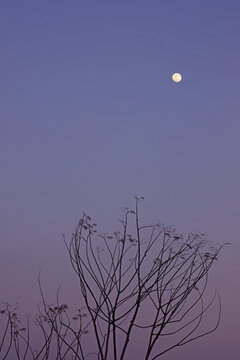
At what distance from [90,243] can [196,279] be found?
47.5 inches

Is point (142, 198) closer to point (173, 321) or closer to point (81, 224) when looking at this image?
point (81, 224)

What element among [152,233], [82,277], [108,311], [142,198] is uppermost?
[142,198]

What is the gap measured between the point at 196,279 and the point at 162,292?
0.41 m

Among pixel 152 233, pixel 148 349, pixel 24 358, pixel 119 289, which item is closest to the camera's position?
pixel 148 349

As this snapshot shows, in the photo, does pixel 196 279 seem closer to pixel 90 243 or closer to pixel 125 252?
pixel 125 252

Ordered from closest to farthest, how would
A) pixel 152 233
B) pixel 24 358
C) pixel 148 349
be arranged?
pixel 148 349
pixel 152 233
pixel 24 358

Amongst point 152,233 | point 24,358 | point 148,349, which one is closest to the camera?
point 148,349

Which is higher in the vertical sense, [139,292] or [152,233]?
[152,233]

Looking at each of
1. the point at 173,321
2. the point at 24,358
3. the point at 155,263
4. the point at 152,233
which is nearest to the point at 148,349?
the point at 173,321

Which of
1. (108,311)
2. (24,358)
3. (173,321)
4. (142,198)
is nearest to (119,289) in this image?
(108,311)

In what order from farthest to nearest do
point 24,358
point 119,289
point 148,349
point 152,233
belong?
1. point 24,358
2. point 152,233
3. point 119,289
4. point 148,349

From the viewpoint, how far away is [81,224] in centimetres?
569

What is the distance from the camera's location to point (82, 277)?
16.9ft

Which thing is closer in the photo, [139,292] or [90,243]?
[139,292]
